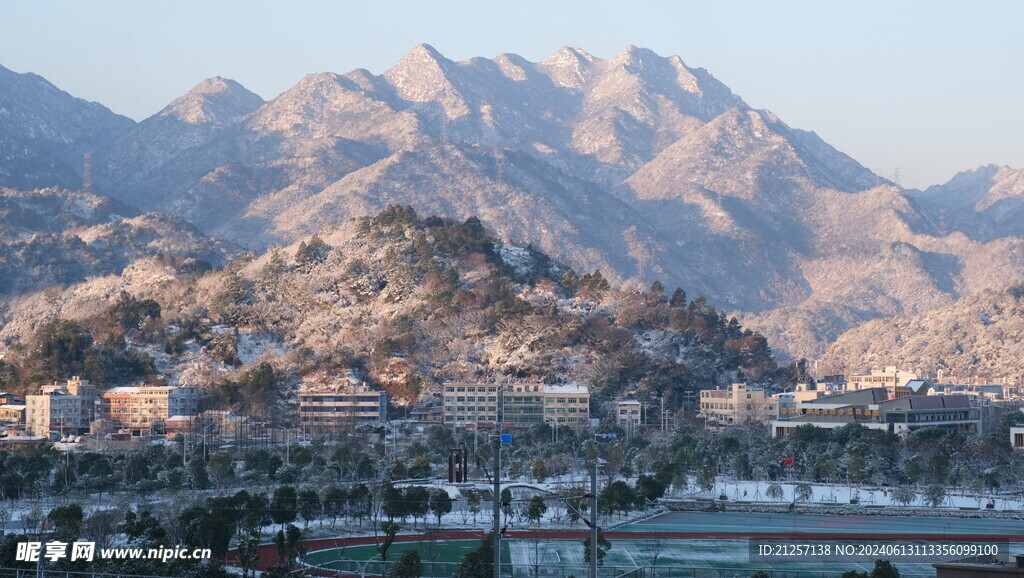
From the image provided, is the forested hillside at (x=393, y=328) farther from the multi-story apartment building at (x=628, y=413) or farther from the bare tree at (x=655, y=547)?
the bare tree at (x=655, y=547)

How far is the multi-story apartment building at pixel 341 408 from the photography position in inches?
→ 5094

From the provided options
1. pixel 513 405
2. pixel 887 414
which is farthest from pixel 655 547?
pixel 513 405

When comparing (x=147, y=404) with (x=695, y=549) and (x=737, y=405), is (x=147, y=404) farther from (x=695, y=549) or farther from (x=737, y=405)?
(x=695, y=549)

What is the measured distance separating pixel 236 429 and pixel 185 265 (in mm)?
63127

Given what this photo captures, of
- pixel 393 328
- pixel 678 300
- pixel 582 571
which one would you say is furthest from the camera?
pixel 678 300

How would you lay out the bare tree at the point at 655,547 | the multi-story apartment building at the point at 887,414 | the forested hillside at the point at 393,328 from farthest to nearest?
the forested hillside at the point at 393,328 < the multi-story apartment building at the point at 887,414 < the bare tree at the point at 655,547

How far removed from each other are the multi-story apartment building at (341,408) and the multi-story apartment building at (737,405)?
95.0 ft

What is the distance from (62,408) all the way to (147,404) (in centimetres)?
745

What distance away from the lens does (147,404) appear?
132875 mm

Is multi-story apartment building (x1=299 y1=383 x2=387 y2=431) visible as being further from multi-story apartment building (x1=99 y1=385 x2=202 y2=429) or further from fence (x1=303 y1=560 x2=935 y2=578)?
fence (x1=303 y1=560 x2=935 y2=578)

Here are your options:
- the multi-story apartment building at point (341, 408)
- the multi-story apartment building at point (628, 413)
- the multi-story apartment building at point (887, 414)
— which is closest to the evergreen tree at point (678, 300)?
the multi-story apartment building at point (628, 413)

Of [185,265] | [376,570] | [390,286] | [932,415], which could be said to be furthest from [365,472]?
[185,265]

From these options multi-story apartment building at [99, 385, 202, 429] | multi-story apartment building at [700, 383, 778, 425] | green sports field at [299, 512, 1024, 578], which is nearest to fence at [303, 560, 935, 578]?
green sports field at [299, 512, 1024, 578]

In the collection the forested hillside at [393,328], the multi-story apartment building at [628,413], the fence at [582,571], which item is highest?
the forested hillside at [393,328]
